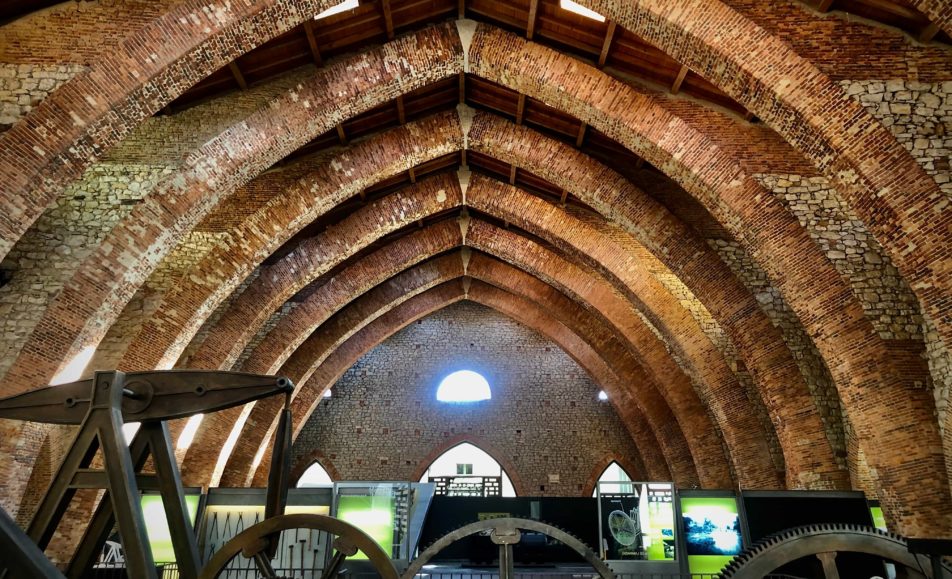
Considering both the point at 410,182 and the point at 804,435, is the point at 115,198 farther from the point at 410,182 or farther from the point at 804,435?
the point at 804,435

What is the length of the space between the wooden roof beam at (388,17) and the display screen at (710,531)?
7.19 meters

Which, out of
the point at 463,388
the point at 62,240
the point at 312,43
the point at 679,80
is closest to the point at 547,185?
the point at 679,80

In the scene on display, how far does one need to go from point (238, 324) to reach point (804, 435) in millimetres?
9079

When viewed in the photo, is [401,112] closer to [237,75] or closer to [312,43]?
[312,43]

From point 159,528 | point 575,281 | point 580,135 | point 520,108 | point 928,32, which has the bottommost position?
point 159,528

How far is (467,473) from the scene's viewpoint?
20.1m

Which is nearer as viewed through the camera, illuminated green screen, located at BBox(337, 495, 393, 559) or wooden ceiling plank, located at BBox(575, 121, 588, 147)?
illuminated green screen, located at BBox(337, 495, 393, 559)

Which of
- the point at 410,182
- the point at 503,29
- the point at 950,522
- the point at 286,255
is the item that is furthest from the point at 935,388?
the point at 286,255

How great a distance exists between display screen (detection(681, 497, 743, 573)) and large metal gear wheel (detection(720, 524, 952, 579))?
6.49 meters

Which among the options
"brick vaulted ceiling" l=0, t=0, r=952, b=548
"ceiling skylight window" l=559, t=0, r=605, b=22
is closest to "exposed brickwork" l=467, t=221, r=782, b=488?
"brick vaulted ceiling" l=0, t=0, r=952, b=548

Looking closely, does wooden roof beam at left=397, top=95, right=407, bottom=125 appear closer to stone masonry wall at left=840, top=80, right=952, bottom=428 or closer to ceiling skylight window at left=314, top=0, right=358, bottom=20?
ceiling skylight window at left=314, top=0, right=358, bottom=20

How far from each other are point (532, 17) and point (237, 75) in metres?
3.81

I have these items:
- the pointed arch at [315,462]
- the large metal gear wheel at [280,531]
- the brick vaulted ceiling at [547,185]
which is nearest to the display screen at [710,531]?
the brick vaulted ceiling at [547,185]

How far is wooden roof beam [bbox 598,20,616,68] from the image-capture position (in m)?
8.42
